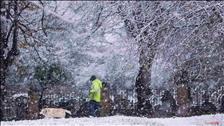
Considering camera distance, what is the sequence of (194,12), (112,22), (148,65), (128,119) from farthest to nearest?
1. (112,22)
2. (148,65)
3. (128,119)
4. (194,12)

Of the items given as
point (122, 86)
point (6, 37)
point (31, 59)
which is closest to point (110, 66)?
point (122, 86)

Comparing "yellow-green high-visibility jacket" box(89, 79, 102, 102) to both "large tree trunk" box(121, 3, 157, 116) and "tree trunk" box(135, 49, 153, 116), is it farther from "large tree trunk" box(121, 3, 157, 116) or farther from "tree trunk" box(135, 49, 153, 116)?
"tree trunk" box(135, 49, 153, 116)

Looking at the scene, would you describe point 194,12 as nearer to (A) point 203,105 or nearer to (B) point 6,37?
(A) point 203,105

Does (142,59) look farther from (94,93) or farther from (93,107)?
(93,107)

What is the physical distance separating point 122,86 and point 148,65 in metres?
9.74

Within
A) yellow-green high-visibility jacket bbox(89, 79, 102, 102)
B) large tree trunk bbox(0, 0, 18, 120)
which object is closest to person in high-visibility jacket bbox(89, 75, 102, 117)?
yellow-green high-visibility jacket bbox(89, 79, 102, 102)

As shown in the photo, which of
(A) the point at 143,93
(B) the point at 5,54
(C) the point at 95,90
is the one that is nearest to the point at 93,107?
(C) the point at 95,90

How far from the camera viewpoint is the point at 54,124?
58.8 feet

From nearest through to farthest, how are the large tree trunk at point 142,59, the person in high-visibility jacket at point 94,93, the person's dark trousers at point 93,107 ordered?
the large tree trunk at point 142,59 < the person in high-visibility jacket at point 94,93 < the person's dark trousers at point 93,107

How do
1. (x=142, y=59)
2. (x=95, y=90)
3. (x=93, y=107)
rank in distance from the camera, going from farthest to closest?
(x=93, y=107) < (x=95, y=90) < (x=142, y=59)

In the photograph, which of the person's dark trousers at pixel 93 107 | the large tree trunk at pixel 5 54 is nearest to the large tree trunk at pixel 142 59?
the person's dark trousers at pixel 93 107

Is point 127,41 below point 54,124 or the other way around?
the other way around

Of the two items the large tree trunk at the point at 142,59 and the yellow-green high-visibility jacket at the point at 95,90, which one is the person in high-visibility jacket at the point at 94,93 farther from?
the large tree trunk at the point at 142,59

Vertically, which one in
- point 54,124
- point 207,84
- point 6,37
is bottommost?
point 54,124
